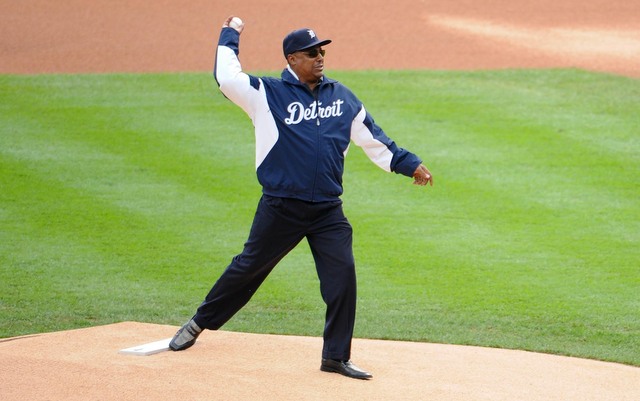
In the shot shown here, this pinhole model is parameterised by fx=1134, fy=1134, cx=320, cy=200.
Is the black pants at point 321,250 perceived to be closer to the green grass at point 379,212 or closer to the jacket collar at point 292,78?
the jacket collar at point 292,78

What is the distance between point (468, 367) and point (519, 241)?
329 cm

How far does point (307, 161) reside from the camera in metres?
5.68

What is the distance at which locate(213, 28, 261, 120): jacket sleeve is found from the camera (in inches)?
225

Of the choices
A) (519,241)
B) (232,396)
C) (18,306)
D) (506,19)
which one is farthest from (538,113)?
(232,396)

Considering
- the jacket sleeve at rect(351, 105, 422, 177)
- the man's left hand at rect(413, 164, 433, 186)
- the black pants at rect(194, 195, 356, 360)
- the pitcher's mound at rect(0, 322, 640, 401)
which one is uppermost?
the jacket sleeve at rect(351, 105, 422, 177)

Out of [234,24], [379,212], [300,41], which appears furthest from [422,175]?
[379,212]

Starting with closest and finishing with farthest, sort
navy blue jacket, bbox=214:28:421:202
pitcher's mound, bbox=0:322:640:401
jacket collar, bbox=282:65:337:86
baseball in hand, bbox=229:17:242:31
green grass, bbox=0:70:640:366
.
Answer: pitcher's mound, bbox=0:322:640:401
navy blue jacket, bbox=214:28:421:202
jacket collar, bbox=282:65:337:86
baseball in hand, bbox=229:17:242:31
green grass, bbox=0:70:640:366

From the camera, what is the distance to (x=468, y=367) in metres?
6.05

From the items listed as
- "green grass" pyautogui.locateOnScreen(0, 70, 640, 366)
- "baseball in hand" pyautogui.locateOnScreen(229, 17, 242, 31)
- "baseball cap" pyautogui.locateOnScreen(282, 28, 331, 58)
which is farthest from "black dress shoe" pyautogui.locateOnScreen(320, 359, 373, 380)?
"baseball in hand" pyautogui.locateOnScreen(229, 17, 242, 31)

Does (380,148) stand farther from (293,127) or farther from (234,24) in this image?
(234,24)

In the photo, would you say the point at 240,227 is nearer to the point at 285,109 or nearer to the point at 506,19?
the point at 285,109

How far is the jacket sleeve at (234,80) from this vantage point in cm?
571

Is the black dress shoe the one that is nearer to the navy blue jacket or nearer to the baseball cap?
the navy blue jacket

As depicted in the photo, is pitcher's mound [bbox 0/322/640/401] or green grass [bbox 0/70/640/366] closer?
pitcher's mound [bbox 0/322/640/401]
